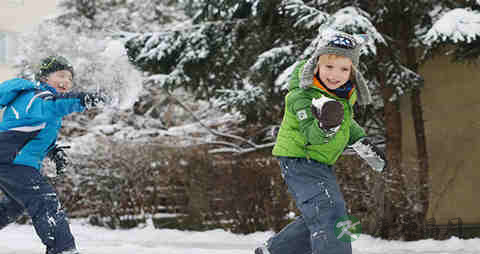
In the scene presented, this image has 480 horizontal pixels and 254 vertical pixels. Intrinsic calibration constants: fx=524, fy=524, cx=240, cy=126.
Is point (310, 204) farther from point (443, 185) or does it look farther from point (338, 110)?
point (443, 185)

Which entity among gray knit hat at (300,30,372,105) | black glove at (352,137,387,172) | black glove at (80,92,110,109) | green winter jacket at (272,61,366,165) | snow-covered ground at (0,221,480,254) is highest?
gray knit hat at (300,30,372,105)

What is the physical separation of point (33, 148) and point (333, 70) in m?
2.14

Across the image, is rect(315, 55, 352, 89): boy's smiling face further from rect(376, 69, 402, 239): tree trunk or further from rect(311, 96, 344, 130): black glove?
rect(376, 69, 402, 239): tree trunk

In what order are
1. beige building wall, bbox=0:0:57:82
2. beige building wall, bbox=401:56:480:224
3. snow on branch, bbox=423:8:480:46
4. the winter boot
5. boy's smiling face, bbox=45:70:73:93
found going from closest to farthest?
the winter boot < boy's smiling face, bbox=45:70:73:93 < snow on branch, bbox=423:8:480:46 < beige building wall, bbox=401:56:480:224 < beige building wall, bbox=0:0:57:82


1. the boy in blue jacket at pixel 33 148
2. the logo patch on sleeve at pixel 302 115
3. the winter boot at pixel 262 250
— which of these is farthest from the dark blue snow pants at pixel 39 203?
the logo patch on sleeve at pixel 302 115

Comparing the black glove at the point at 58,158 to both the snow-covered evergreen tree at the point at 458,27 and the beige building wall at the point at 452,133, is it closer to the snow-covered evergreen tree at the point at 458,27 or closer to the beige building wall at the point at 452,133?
the snow-covered evergreen tree at the point at 458,27

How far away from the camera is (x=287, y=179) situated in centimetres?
300

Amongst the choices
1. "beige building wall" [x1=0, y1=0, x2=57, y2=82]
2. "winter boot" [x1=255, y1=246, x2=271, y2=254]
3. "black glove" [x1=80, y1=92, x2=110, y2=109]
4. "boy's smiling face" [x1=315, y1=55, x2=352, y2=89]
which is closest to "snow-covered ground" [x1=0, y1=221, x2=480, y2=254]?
"winter boot" [x1=255, y1=246, x2=271, y2=254]

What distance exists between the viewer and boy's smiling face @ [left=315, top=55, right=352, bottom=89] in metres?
2.85

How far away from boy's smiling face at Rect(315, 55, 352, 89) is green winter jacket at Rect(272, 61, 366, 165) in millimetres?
66

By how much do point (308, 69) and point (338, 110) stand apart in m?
0.43

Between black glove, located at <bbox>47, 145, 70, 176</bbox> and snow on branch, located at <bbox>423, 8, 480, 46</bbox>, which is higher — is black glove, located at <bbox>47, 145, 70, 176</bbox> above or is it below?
below

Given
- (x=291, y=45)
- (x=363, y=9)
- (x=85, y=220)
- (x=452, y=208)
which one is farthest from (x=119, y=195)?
(x=452, y=208)

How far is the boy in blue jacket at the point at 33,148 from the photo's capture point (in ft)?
11.3
